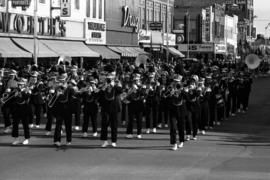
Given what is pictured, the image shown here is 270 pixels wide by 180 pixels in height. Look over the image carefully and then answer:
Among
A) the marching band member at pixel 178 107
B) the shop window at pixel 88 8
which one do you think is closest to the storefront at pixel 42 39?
the shop window at pixel 88 8

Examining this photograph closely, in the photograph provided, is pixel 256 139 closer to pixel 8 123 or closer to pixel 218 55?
pixel 8 123

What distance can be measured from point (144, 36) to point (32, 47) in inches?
946

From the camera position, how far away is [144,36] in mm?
57469

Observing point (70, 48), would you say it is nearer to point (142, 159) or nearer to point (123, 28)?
point (123, 28)

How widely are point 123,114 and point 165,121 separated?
1502mm

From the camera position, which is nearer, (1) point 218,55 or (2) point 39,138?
(2) point 39,138

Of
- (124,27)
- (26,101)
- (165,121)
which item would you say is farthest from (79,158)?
(124,27)

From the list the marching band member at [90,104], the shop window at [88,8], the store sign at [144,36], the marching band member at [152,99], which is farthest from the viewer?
the store sign at [144,36]

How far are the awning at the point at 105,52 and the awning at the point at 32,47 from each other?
8.36 meters

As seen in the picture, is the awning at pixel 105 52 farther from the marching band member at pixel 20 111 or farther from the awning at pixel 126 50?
the marching band member at pixel 20 111

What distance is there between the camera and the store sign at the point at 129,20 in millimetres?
51897

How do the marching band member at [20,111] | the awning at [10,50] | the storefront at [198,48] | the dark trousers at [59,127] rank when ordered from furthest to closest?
the storefront at [198,48] → the awning at [10,50] → the marching band member at [20,111] → the dark trousers at [59,127]

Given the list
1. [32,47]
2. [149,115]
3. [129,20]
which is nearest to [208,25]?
[129,20]

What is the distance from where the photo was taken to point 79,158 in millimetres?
13766
